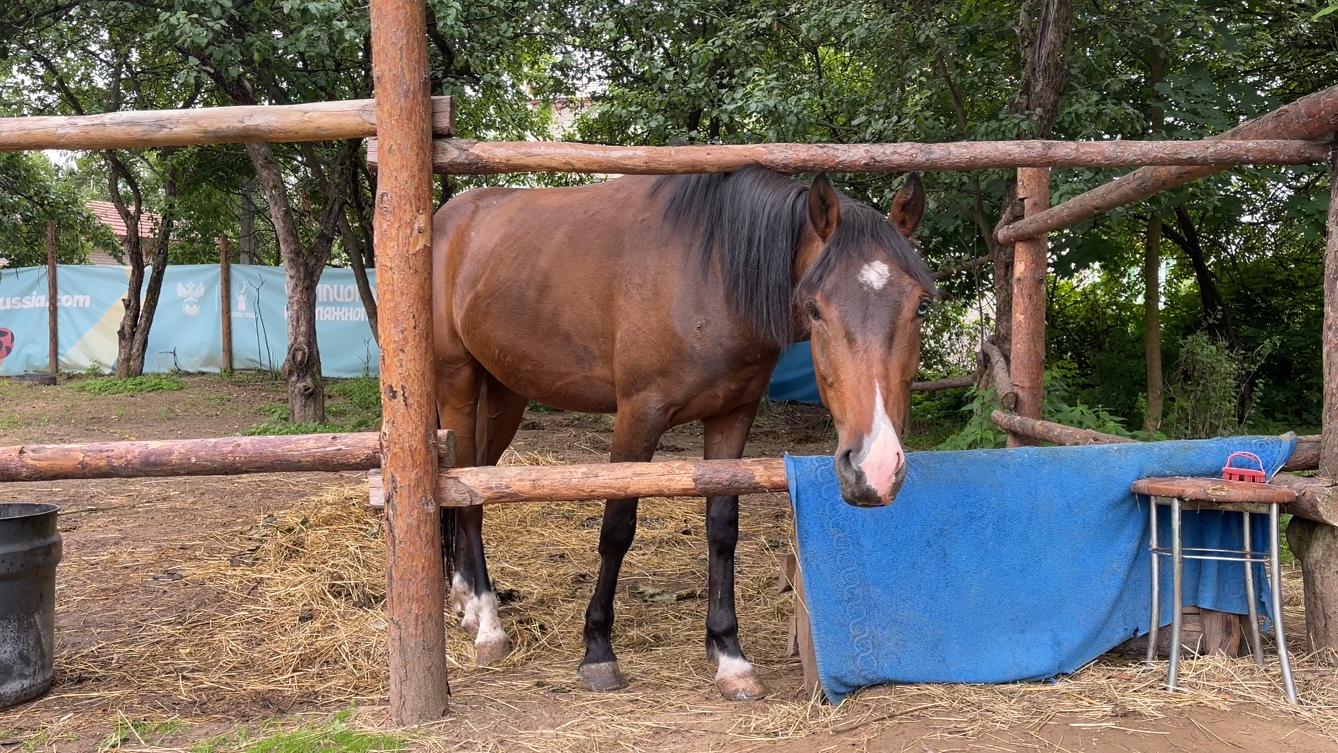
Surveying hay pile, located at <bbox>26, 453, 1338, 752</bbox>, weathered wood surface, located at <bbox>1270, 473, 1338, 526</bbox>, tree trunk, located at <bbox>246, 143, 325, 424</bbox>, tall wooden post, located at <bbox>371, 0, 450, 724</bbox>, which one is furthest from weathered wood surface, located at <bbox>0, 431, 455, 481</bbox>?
tree trunk, located at <bbox>246, 143, 325, 424</bbox>

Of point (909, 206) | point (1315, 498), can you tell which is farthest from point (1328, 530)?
point (909, 206)

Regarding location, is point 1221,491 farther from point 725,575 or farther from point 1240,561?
point 725,575

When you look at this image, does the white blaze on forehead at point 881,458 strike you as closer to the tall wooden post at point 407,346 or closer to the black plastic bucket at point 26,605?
the tall wooden post at point 407,346

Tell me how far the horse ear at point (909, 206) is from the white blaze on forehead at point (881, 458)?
2.89ft

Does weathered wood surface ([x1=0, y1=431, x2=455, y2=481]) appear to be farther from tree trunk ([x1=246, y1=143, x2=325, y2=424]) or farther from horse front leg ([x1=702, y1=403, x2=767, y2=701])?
tree trunk ([x1=246, y1=143, x2=325, y2=424])

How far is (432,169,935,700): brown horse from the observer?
260 cm

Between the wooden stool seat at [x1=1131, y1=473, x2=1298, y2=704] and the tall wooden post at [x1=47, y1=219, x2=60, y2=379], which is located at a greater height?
the tall wooden post at [x1=47, y1=219, x2=60, y2=379]

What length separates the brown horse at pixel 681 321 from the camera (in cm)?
260

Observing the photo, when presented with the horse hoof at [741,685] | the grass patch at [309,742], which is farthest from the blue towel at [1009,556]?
the grass patch at [309,742]

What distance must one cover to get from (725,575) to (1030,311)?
2.17 meters

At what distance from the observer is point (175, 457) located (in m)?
2.73

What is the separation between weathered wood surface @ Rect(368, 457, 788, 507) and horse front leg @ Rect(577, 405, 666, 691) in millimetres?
434

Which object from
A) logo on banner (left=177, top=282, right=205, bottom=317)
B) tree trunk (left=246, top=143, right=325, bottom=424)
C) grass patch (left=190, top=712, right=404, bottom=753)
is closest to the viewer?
grass patch (left=190, top=712, right=404, bottom=753)

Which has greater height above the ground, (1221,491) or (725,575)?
(1221,491)
